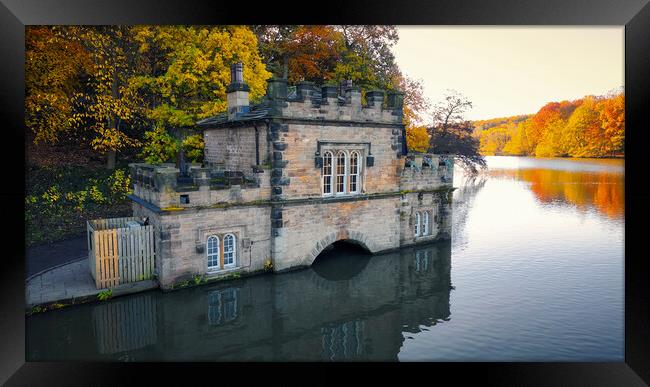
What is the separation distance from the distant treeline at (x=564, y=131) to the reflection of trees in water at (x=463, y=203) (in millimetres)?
3215

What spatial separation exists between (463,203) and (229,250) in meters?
20.1

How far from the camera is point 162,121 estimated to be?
17.0 metres

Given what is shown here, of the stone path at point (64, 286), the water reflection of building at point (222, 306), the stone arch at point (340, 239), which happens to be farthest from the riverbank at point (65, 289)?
the stone arch at point (340, 239)

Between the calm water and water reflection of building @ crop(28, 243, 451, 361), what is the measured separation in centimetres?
3

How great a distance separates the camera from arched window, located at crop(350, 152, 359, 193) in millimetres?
14578

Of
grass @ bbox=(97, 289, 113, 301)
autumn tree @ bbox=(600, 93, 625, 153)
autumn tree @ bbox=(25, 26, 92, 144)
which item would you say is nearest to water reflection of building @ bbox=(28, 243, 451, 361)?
grass @ bbox=(97, 289, 113, 301)

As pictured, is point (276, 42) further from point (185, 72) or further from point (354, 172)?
point (354, 172)

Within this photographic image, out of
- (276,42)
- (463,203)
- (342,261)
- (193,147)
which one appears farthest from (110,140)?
(463,203)

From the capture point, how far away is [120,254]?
10.9 metres

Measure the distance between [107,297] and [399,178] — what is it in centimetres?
975

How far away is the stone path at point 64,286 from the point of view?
998 centimetres
